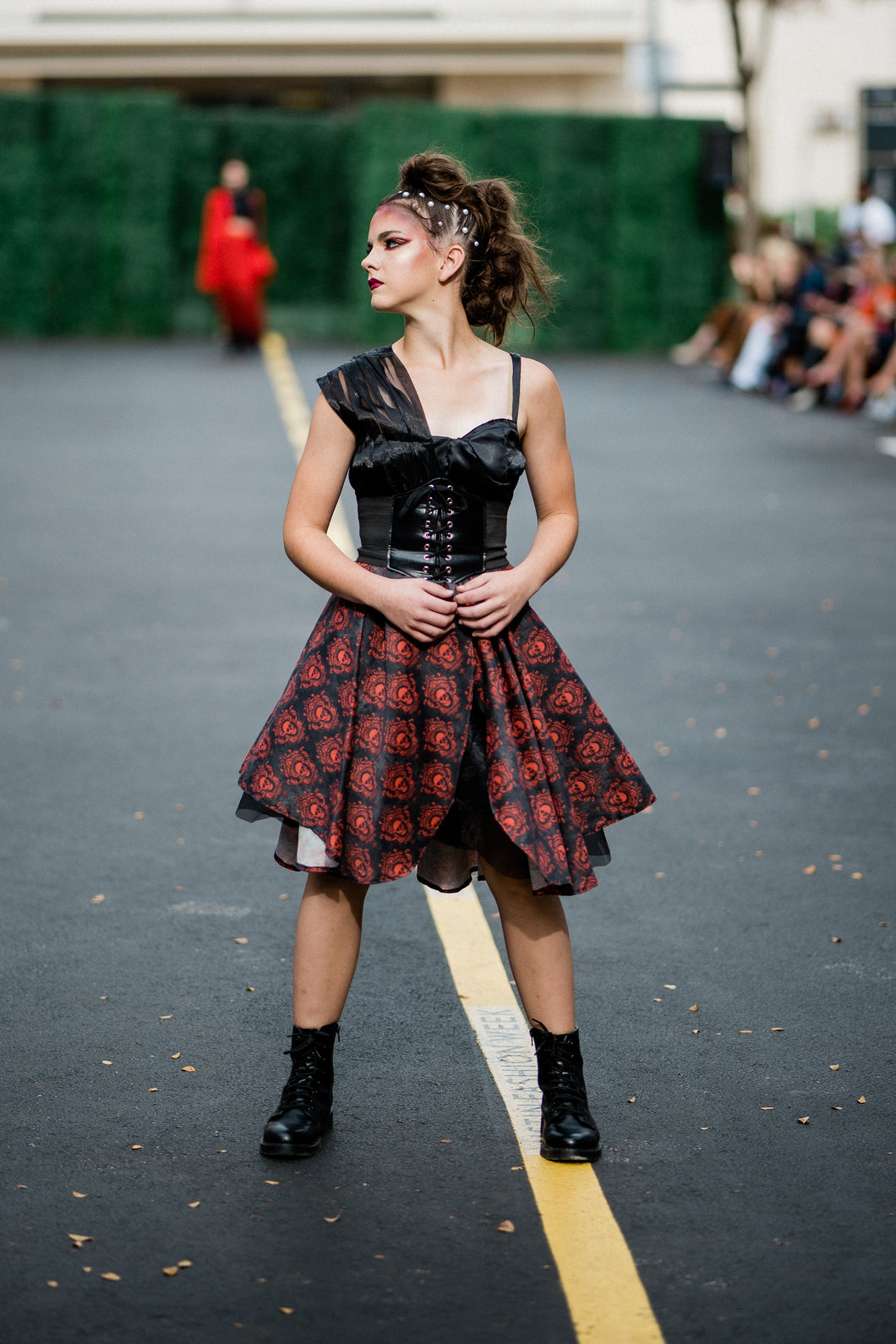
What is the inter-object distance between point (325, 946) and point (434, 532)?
841 mm

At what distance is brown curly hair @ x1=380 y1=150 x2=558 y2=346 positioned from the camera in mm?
3598

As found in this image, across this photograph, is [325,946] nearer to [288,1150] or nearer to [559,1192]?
[288,1150]

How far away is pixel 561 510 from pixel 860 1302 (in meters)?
1.60

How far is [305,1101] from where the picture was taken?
11.8ft

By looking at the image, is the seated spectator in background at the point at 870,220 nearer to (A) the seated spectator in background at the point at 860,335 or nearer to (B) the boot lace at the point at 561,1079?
(A) the seated spectator in background at the point at 860,335

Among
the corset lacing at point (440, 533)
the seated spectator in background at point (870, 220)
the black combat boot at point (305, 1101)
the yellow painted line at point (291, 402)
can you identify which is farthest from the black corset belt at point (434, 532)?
the seated spectator in background at point (870, 220)

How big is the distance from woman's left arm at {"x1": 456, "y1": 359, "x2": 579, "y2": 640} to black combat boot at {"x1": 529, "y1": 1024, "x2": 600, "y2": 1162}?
0.83 metres

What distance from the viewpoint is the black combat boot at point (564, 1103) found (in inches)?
140

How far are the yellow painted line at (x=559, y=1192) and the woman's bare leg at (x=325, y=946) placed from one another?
447 mm

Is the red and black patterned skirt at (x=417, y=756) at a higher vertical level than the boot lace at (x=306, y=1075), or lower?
higher

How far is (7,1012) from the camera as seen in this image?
167 inches

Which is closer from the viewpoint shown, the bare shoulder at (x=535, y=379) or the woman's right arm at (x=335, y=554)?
the woman's right arm at (x=335, y=554)

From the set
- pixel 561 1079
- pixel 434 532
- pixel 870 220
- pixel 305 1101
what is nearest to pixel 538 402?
pixel 434 532

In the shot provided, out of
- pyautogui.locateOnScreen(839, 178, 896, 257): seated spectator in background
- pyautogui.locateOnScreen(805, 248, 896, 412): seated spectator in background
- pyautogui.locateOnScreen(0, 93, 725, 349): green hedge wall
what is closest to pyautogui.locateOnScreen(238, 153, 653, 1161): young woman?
pyautogui.locateOnScreen(805, 248, 896, 412): seated spectator in background
